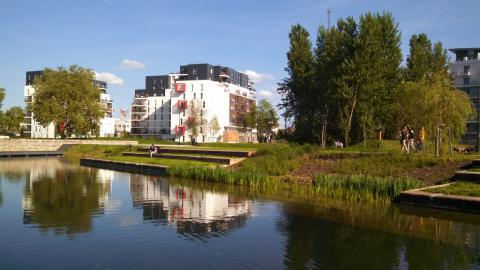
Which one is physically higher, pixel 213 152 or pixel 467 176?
pixel 213 152

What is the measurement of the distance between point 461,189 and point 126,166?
29267mm

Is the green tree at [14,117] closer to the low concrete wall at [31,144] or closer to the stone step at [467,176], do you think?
the low concrete wall at [31,144]

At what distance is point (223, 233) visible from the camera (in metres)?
14.0

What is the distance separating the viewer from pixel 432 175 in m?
23.3

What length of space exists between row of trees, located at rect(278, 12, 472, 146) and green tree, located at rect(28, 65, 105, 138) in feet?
149

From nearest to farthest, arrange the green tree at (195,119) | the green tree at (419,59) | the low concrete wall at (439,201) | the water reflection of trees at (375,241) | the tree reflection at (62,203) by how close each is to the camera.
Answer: the water reflection of trees at (375,241) → the tree reflection at (62,203) → the low concrete wall at (439,201) → the green tree at (419,59) → the green tree at (195,119)

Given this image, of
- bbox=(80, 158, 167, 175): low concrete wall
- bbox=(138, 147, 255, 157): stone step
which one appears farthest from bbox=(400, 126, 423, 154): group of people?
bbox=(80, 158, 167, 175): low concrete wall

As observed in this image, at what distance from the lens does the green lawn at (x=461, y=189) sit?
1841cm

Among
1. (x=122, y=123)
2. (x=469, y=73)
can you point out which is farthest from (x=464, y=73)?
(x=122, y=123)

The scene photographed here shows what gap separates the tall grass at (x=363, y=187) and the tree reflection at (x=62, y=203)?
11.3 metres

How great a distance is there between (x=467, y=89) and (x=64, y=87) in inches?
3364

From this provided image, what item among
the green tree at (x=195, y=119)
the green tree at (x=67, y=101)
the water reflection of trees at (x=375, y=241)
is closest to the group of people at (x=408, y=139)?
the water reflection of trees at (x=375, y=241)

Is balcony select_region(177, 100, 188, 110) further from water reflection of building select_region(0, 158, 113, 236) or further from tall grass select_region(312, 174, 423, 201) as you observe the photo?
tall grass select_region(312, 174, 423, 201)

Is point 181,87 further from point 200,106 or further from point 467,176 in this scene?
point 467,176
